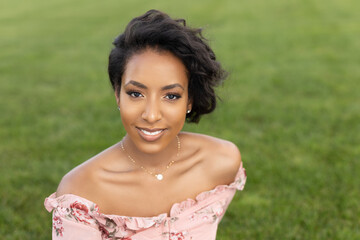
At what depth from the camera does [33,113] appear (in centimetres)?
554

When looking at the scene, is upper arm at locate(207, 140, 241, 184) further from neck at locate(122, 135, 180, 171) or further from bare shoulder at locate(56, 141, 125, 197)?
bare shoulder at locate(56, 141, 125, 197)

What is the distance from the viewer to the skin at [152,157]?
1945mm

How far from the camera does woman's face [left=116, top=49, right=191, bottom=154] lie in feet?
6.34

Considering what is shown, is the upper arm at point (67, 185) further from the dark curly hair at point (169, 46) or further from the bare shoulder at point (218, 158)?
the bare shoulder at point (218, 158)

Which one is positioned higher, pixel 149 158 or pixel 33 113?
pixel 149 158

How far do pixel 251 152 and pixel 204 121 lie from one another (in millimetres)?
958

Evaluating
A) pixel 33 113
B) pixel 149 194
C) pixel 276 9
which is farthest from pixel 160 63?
pixel 276 9

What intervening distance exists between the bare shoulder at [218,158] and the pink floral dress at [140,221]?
6 centimetres

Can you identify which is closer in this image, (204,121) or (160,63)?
(160,63)

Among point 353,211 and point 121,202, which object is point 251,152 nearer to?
point 353,211

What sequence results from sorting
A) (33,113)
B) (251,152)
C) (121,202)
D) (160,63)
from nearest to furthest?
1. (160,63)
2. (121,202)
3. (251,152)
4. (33,113)

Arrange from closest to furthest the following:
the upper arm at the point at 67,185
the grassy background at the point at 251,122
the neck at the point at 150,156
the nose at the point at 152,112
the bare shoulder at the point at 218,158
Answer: the nose at the point at 152,112 → the upper arm at the point at 67,185 → the neck at the point at 150,156 → the bare shoulder at the point at 218,158 → the grassy background at the point at 251,122

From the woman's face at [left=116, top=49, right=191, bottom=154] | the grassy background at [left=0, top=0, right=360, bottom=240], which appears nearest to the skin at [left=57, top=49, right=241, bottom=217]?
the woman's face at [left=116, top=49, right=191, bottom=154]

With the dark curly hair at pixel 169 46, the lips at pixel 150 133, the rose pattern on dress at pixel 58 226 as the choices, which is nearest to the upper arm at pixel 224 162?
the dark curly hair at pixel 169 46
